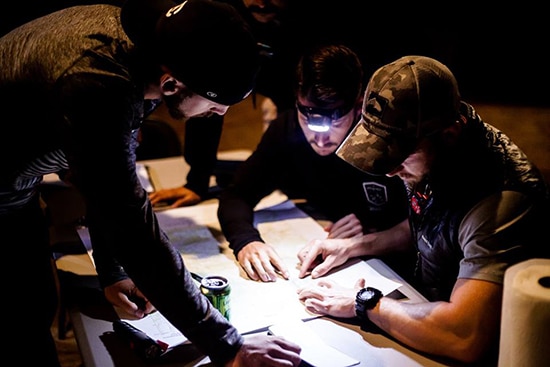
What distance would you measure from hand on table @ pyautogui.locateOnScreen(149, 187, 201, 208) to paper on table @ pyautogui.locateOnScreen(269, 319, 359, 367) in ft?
3.28

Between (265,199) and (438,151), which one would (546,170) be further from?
(438,151)

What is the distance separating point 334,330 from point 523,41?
22.8 feet

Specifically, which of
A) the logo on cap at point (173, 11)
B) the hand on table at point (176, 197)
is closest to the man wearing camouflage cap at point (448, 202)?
the logo on cap at point (173, 11)

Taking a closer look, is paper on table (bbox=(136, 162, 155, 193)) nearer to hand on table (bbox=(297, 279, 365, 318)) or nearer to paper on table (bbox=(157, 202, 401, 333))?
paper on table (bbox=(157, 202, 401, 333))

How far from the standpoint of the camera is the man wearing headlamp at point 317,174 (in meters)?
2.03

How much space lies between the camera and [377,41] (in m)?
2.85

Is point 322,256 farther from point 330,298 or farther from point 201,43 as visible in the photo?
point 201,43

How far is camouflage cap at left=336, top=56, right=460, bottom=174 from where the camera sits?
1462 mm

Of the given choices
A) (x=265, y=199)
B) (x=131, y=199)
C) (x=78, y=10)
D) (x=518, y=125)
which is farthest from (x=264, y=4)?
(x=518, y=125)

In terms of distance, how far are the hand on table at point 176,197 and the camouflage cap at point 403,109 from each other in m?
1.06

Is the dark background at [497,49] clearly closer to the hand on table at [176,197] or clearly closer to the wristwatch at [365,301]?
the hand on table at [176,197]

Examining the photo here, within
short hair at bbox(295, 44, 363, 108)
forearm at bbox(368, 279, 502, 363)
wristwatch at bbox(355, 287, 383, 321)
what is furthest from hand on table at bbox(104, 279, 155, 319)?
short hair at bbox(295, 44, 363, 108)

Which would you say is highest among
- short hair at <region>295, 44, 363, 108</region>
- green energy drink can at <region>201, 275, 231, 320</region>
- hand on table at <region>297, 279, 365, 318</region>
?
short hair at <region>295, 44, 363, 108</region>

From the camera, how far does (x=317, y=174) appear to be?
2.40 metres
